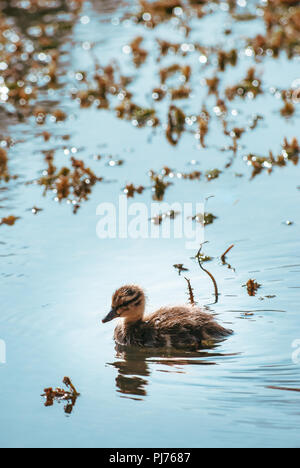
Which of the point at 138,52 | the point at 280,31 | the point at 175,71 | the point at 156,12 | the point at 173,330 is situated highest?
the point at 156,12

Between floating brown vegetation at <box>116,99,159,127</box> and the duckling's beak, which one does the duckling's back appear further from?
floating brown vegetation at <box>116,99,159,127</box>

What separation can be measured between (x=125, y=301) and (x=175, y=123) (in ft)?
16.0

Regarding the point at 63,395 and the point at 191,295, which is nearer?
the point at 63,395

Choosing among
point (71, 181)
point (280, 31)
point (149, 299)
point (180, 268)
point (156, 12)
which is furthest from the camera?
point (156, 12)

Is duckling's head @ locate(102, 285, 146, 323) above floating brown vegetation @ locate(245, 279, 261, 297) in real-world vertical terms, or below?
below

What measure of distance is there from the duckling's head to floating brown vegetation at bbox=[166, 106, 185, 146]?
4465 mm

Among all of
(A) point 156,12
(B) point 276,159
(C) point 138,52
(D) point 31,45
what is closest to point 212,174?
(B) point 276,159

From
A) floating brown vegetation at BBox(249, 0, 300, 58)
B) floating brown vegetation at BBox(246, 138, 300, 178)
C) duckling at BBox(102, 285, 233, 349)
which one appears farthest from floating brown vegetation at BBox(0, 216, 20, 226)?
floating brown vegetation at BBox(249, 0, 300, 58)

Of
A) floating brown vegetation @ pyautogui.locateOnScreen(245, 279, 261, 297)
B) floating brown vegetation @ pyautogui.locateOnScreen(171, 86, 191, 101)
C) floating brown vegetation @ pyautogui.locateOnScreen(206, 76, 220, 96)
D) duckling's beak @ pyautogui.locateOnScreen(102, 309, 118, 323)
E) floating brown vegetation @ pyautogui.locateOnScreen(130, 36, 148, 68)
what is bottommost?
duckling's beak @ pyautogui.locateOnScreen(102, 309, 118, 323)

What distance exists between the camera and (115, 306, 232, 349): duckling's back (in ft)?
20.8

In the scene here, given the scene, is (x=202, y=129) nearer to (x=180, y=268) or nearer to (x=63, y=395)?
(x=180, y=268)

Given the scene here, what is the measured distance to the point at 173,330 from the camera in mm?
6477

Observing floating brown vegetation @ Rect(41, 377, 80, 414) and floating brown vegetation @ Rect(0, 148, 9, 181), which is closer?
floating brown vegetation @ Rect(41, 377, 80, 414)
